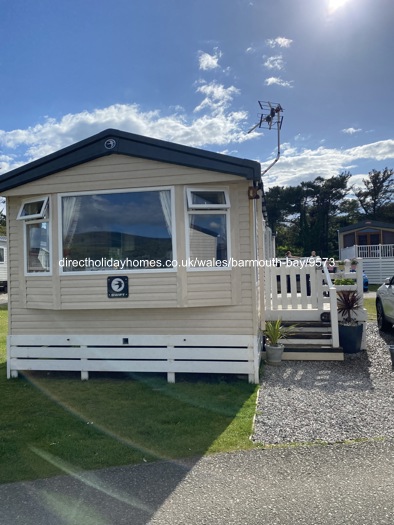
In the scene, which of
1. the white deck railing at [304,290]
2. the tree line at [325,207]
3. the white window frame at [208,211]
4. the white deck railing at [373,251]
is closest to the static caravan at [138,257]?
the white window frame at [208,211]

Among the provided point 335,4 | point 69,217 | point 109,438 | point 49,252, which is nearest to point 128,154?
point 69,217

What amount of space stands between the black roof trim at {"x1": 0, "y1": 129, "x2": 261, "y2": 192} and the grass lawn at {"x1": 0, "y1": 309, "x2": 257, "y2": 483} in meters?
3.01

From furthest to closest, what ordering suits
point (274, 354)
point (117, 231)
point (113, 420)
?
point (274, 354), point (117, 231), point (113, 420)

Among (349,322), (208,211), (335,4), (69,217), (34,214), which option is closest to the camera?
(208,211)

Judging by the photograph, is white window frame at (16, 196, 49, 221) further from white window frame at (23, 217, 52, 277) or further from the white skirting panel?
the white skirting panel

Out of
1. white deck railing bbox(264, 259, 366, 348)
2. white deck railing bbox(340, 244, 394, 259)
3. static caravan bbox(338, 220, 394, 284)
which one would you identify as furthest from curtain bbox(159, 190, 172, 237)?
white deck railing bbox(340, 244, 394, 259)

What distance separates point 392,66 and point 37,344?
987cm

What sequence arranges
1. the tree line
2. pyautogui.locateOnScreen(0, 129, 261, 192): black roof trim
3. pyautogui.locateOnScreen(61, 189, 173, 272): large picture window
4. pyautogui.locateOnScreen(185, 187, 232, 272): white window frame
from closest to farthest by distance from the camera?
→ pyautogui.locateOnScreen(0, 129, 261, 192): black roof trim, pyautogui.locateOnScreen(185, 187, 232, 272): white window frame, pyautogui.locateOnScreen(61, 189, 173, 272): large picture window, the tree line

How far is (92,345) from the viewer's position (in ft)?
19.0

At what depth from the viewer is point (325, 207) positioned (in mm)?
37562

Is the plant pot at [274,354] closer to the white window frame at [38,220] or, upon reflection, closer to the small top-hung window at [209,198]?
the small top-hung window at [209,198]

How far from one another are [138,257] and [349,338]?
13.1 ft

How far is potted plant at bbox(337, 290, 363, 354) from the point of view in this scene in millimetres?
6648

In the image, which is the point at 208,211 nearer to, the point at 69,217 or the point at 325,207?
the point at 69,217
